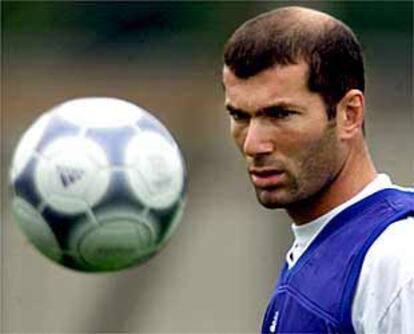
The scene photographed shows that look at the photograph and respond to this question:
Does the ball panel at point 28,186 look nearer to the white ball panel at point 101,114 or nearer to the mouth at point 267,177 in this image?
the white ball panel at point 101,114

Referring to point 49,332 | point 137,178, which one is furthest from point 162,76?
point 137,178

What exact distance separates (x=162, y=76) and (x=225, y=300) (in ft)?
14.5

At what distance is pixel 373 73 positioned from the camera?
14.9 m

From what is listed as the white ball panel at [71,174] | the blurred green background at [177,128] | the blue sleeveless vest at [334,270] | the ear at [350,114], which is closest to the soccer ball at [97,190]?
the white ball panel at [71,174]

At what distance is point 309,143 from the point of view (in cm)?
419

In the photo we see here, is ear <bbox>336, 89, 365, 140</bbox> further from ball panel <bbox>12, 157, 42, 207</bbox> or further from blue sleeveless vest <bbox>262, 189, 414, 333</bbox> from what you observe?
ball panel <bbox>12, 157, 42, 207</bbox>

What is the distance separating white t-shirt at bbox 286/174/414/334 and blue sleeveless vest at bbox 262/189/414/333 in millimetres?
32

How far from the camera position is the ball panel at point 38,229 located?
4.58 metres

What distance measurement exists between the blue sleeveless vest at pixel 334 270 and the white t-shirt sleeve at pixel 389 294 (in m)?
0.05

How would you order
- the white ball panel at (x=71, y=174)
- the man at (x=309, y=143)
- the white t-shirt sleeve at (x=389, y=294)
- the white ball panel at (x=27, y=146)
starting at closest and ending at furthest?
1. the white t-shirt sleeve at (x=389, y=294)
2. the man at (x=309, y=143)
3. the white ball panel at (x=71, y=174)
4. the white ball panel at (x=27, y=146)

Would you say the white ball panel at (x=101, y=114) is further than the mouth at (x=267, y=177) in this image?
Yes

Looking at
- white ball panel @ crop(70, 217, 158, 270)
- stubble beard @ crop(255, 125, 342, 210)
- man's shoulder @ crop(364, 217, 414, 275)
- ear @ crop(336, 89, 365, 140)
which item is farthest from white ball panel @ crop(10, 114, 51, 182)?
man's shoulder @ crop(364, 217, 414, 275)

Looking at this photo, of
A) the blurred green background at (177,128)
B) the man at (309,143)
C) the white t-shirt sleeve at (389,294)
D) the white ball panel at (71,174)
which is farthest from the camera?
the blurred green background at (177,128)

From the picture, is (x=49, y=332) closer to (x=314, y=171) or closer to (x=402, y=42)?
(x=402, y=42)
